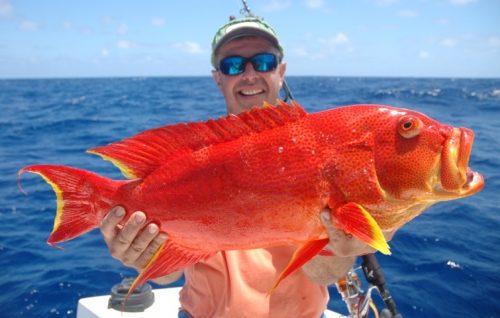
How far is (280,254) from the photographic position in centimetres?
310

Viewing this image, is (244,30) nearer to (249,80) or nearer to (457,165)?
(249,80)

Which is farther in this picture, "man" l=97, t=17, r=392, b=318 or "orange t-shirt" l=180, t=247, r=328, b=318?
"orange t-shirt" l=180, t=247, r=328, b=318

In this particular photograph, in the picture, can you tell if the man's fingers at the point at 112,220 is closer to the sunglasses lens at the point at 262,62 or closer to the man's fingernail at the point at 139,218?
the man's fingernail at the point at 139,218

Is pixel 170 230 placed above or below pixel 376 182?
below

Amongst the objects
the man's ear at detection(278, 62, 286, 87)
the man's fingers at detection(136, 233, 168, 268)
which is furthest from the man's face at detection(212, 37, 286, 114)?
the man's fingers at detection(136, 233, 168, 268)

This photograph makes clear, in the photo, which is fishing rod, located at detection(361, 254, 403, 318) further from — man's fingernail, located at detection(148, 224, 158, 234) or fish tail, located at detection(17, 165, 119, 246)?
fish tail, located at detection(17, 165, 119, 246)

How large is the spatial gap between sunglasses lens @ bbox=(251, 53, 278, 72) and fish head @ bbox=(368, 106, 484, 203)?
221cm

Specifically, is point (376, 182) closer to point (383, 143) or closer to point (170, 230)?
point (383, 143)

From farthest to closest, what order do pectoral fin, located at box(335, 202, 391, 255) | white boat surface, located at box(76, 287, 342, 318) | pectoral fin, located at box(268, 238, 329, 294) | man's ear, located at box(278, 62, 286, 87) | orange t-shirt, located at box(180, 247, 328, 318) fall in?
man's ear, located at box(278, 62, 286, 87)
white boat surface, located at box(76, 287, 342, 318)
orange t-shirt, located at box(180, 247, 328, 318)
pectoral fin, located at box(268, 238, 329, 294)
pectoral fin, located at box(335, 202, 391, 255)

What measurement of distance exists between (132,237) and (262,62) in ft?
7.62

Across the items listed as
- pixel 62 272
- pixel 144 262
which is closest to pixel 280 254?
pixel 144 262

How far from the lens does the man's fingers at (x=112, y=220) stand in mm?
2266

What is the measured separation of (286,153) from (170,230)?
79 centimetres

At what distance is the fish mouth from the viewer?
1.94 metres
